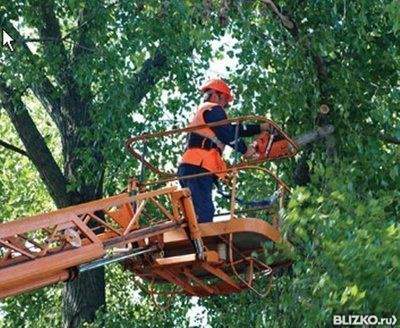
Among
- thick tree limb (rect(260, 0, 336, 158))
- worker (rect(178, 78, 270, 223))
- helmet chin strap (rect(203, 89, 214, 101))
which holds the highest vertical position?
thick tree limb (rect(260, 0, 336, 158))

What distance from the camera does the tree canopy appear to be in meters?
17.9

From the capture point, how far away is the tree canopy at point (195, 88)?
58.9 ft

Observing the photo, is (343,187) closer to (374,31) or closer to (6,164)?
(374,31)

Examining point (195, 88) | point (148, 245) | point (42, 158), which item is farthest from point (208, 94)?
point (42, 158)

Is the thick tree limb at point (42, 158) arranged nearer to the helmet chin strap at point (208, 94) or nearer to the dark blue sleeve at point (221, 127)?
the helmet chin strap at point (208, 94)

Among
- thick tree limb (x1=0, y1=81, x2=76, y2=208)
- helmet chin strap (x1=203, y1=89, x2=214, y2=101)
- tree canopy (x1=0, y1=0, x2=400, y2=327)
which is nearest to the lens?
helmet chin strap (x1=203, y1=89, x2=214, y2=101)

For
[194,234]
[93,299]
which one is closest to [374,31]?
[194,234]

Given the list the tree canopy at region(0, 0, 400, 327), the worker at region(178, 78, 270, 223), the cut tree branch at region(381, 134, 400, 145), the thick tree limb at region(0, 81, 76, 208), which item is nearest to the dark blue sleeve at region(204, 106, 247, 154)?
the worker at region(178, 78, 270, 223)

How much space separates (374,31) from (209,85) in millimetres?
2603

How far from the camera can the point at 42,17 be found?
21078 millimetres

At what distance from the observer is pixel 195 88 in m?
20.6

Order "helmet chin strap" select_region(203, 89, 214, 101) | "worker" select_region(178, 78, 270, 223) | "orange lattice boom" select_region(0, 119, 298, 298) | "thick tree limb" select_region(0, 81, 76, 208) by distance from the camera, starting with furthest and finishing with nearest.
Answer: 1. "thick tree limb" select_region(0, 81, 76, 208)
2. "helmet chin strap" select_region(203, 89, 214, 101)
3. "worker" select_region(178, 78, 270, 223)
4. "orange lattice boom" select_region(0, 119, 298, 298)

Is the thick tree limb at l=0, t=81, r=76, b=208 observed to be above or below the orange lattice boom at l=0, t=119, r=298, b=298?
above

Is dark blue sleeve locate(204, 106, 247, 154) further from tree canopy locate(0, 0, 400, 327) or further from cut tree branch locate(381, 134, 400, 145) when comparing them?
cut tree branch locate(381, 134, 400, 145)
